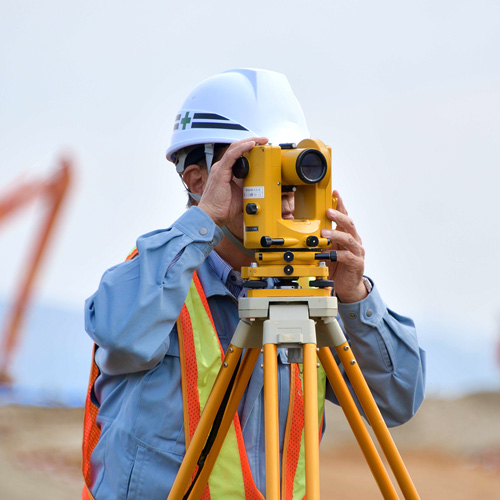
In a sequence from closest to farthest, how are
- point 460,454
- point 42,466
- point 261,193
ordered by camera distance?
point 261,193 < point 42,466 < point 460,454

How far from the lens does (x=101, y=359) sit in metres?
1.74

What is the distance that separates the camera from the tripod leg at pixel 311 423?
55.5 inches

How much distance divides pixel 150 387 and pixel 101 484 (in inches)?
10.5

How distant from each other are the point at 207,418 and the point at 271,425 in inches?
8.8

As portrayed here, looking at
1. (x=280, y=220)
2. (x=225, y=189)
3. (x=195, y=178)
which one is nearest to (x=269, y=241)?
(x=280, y=220)

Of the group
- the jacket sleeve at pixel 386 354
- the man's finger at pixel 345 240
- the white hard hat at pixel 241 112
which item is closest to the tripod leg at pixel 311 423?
the man's finger at pixel 345 240

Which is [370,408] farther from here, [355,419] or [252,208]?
[252,208]

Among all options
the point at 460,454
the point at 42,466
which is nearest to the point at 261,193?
the point at 42,466

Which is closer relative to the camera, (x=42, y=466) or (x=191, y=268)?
(x=191, y=268)

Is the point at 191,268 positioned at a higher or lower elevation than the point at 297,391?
higher

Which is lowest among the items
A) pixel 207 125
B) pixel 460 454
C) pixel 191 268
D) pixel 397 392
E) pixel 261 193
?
pixel 460 454

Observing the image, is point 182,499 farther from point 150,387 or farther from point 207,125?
point 207,125

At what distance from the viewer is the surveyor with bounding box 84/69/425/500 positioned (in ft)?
5.49

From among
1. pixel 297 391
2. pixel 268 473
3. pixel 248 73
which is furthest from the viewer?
pixel 248 73
